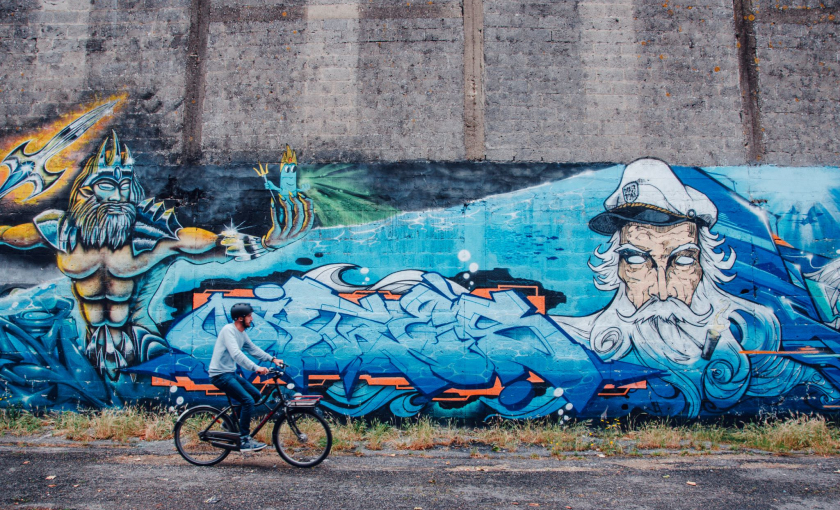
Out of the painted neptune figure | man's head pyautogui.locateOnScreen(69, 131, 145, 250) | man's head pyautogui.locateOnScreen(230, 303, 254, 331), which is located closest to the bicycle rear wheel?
man's head pyautogui.locateOnScreen(230, 303, 254, 331)

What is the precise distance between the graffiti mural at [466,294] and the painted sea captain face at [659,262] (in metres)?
0.03

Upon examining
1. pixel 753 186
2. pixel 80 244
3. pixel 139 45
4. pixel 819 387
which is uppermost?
pixel 139 45

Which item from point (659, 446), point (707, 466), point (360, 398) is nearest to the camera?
point (707, 466)

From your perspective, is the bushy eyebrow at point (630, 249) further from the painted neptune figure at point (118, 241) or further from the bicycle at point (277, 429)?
the bicycle at point (277, 429)

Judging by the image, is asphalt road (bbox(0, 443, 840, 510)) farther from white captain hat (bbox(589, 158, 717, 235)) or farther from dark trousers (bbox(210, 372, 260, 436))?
white captain hat (bbox(589, 158, 717, 235))

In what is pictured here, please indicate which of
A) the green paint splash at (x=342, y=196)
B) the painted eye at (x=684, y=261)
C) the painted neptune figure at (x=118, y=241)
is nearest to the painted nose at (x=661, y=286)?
the painted eye at (x=684, y=261)

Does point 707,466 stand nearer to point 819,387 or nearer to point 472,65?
point 819,387

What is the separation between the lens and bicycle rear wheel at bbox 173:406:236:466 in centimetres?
525

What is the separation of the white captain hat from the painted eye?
0.48 m

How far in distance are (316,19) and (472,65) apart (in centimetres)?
226

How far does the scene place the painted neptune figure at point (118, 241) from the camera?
6.68 m

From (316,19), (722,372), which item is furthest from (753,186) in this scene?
(316,19)

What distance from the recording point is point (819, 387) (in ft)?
21.7

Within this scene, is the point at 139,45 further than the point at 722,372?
Yes
